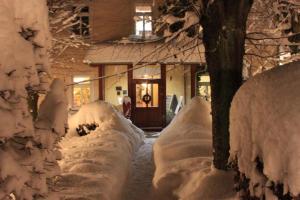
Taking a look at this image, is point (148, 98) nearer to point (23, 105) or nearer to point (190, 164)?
point (190, 164)

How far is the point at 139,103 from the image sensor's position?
2153cm

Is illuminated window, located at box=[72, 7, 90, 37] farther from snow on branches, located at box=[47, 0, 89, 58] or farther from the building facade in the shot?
snow on branches, located at box=[47, 0, 89, 58]

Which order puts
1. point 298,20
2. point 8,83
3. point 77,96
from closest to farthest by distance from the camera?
point 8,83 < point 298,20 < point 77,96

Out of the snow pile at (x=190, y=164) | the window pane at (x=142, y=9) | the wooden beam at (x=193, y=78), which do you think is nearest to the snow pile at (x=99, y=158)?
the snow pile at (x=190, y=164)

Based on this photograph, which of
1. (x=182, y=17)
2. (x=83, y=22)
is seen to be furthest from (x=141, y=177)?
(x=83, y=22)

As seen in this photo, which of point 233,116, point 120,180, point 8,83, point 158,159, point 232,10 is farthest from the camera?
point 158,159

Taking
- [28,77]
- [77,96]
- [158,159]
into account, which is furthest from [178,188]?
[77,96]

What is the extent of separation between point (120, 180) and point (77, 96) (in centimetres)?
1463

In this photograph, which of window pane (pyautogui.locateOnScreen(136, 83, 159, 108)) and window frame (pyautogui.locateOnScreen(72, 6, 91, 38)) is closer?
window pane (pyautogui.locateOnScreen(136, 83, 159, 108))

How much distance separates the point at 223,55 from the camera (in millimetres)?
8227

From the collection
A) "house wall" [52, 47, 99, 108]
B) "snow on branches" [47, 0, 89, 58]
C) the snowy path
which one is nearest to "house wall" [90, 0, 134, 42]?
"house wall" [52, 47, 99, 108]

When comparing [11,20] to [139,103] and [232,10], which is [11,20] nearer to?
[232,10]

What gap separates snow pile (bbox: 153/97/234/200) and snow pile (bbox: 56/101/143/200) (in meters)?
0.87

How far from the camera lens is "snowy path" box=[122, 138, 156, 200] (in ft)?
29.6
